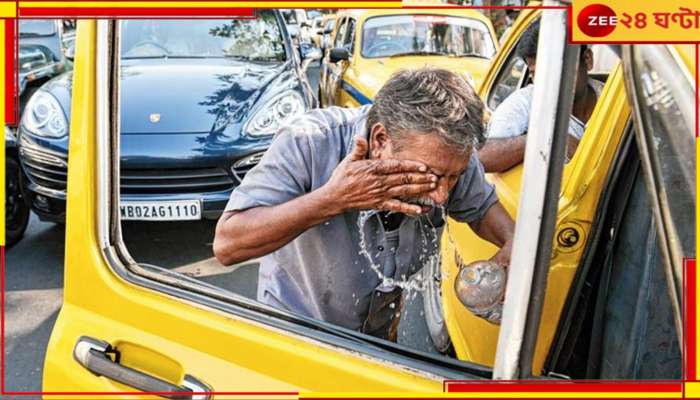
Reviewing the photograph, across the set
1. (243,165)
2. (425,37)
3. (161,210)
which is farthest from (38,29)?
(161,210)

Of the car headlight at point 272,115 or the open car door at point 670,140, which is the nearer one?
the open car door at point 670,140

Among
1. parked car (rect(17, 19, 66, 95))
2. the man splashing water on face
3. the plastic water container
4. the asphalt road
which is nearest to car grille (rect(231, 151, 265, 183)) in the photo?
the asphalt road

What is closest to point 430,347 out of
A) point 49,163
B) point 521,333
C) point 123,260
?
point 123,260

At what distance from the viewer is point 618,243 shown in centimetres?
171

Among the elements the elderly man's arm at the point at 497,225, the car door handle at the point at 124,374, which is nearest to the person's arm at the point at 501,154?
the elderly man's arm at the point at 497,225

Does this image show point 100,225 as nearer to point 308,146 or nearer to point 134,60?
point 308,146

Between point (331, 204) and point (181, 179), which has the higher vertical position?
point (181, 179)

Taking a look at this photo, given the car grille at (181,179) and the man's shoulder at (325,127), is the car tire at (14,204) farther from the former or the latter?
the man's shoulder at (325,127)

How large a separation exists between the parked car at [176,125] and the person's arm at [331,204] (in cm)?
194

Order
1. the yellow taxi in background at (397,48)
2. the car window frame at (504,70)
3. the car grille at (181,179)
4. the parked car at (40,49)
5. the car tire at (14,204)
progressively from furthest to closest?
the parked car at (40,49) < the yellow taxi in background at (397,48) < the car tire at (14,204) < the car grille at (181,179) < the car window frame at (504,70)

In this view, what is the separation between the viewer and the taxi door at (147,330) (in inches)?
46.5

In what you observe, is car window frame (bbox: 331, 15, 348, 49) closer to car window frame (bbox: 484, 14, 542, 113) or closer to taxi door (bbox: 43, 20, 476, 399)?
car window frame (bbox: 484, 14, 542, 113)

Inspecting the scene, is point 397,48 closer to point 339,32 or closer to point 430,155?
point 339,32

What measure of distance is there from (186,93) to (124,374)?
3050mm
